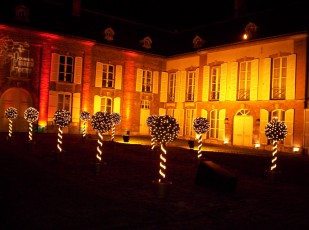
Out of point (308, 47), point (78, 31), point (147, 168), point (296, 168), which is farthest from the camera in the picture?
point (78, 31)

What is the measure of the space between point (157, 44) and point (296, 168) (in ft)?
65.5

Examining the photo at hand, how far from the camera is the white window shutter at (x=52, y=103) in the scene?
2564 cm

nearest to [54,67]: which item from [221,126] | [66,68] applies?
[66,68]

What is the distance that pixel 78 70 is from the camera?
2678cm

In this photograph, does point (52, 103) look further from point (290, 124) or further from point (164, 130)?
point (164, 130)

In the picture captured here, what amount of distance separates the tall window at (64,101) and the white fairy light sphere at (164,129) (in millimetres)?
17884

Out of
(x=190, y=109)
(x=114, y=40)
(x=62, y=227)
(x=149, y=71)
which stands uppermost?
(x=114, y=40)

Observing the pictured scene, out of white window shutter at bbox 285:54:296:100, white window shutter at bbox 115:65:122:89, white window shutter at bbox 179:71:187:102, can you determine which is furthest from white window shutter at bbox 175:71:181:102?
white window shutter at bbox 285:54:296:100

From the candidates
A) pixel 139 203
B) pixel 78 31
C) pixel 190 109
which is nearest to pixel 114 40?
pixel 78 31

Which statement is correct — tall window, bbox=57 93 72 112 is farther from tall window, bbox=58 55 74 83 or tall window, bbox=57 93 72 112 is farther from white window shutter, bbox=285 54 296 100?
white window shutter, bbox=285 54 296 100

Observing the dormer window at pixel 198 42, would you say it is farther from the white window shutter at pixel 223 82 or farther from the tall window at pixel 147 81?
the tall window at pixel 147 81

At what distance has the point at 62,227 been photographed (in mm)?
6148

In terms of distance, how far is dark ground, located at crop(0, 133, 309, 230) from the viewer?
22.1 ft

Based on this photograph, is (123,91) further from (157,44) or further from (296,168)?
(296,168)
